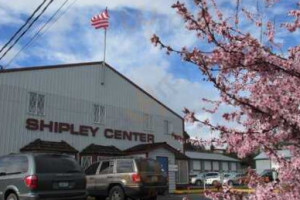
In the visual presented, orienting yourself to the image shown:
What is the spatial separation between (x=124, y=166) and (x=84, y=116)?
40.9 ft

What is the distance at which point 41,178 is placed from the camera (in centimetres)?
1307

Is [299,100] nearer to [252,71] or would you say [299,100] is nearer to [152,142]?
[252,71]

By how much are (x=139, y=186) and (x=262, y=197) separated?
42.3 ft

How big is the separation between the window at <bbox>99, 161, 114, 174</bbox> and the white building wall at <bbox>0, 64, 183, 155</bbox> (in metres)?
8.13

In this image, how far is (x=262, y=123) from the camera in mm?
4488

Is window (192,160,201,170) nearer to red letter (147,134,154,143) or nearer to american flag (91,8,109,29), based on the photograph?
red letter (147,134,154,143)

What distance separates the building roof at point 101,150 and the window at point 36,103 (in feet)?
12.3

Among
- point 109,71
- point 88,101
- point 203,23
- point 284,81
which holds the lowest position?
point 284,81

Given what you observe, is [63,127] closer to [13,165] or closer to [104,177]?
[104,177]

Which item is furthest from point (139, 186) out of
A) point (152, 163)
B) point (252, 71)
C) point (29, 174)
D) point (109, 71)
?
point (109, 71)

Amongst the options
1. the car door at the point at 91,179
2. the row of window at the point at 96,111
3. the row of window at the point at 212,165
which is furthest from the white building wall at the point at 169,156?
the row of window at the point at 212,165

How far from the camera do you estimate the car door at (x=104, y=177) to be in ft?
60.4

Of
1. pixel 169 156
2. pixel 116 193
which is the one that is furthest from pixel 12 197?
pixel 169 156

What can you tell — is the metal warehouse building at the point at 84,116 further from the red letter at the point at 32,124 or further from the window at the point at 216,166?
the window at the point at 216,166
